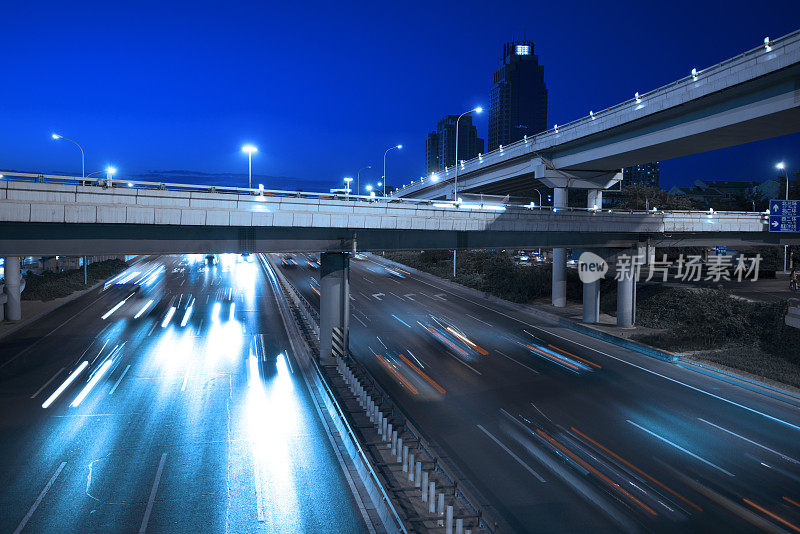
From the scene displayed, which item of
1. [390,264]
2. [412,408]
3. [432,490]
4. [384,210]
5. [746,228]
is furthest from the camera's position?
[390,264]

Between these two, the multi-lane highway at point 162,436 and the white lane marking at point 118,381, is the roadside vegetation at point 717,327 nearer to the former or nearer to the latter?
the multi-lane highway at point 162,436

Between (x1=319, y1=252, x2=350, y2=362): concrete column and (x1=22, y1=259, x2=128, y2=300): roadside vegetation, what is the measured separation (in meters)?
32.4

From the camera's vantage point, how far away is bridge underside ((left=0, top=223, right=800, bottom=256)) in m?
Result: 16.6

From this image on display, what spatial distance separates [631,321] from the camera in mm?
35625

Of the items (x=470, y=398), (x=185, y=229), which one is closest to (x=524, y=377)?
(x=470, y=398)

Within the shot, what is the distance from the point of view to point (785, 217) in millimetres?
35875

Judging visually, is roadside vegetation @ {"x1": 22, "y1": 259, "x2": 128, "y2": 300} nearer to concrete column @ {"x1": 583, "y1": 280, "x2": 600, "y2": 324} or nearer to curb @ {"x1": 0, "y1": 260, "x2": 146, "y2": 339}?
curb @ {"x1": 0, "y1": 260, "x2": 146, "y2": 339}

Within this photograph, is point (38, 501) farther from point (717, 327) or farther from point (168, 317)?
point (717, 327)

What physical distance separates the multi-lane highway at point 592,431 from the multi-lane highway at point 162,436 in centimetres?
449

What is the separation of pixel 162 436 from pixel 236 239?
8353 mm

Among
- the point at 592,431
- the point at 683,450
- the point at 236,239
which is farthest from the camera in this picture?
the point at 236,239

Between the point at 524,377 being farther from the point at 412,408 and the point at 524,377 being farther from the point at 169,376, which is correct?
the point at 169,376

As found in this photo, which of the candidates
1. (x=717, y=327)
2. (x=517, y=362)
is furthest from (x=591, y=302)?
(x=517, y=362)

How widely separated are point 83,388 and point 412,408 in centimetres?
Answer: 1429
